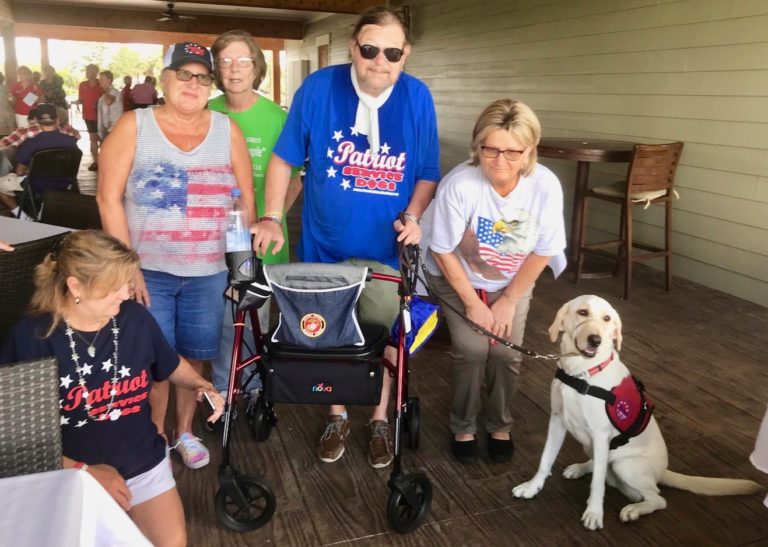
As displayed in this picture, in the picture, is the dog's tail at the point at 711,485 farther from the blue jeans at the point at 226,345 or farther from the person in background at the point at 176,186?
the person in background at the point at 176,186

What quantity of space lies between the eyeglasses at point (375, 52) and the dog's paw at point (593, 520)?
1.59 metres

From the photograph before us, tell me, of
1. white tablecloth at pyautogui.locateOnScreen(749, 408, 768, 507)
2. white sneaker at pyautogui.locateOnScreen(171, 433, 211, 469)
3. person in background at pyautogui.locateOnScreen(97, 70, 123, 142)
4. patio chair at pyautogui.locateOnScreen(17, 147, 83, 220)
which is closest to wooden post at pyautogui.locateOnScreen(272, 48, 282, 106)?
person in background at pyautogui.locateOnScreen(97, 70, 123, 142)

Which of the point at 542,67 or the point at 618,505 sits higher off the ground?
the point at 542,67

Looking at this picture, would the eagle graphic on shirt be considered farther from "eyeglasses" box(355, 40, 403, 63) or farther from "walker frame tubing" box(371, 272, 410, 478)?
"eyeglasses" box(355, 40, 403, 63)

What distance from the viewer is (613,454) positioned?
2.06 metres

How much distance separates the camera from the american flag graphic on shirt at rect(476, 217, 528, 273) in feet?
7.25

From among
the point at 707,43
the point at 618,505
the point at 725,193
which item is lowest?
the point at 618,505

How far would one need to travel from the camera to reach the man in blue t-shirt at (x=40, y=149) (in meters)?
5.19

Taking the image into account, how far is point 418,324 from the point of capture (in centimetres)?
221

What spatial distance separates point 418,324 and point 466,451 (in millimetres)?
585

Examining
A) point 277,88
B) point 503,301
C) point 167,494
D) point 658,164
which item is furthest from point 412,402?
point 277,88

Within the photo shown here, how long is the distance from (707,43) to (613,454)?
3699mm

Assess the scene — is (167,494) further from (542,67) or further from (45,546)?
(542,67)

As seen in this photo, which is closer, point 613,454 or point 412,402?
point 613,454
